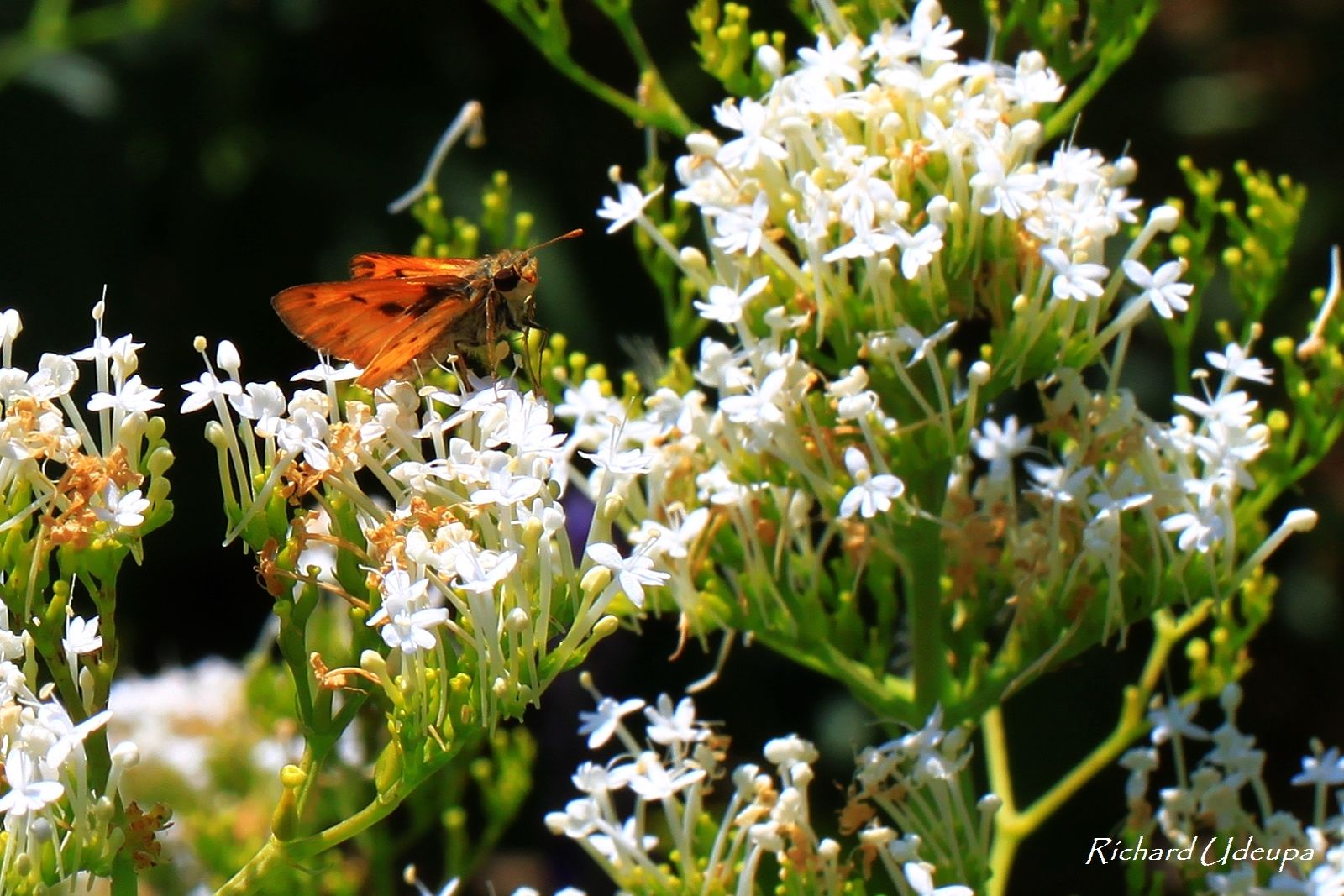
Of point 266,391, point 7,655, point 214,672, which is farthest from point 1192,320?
point 214,672

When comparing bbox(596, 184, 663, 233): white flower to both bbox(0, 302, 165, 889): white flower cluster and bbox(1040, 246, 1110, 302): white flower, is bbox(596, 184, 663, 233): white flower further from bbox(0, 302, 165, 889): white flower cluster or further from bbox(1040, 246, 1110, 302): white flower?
bbox(0, 302, 165, 889): white flower cluster

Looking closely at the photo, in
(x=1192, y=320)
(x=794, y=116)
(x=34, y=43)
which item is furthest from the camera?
(x=34, y=43)

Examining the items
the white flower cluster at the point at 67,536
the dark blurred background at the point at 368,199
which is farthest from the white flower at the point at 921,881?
the dark blurred background at the point at 368,199

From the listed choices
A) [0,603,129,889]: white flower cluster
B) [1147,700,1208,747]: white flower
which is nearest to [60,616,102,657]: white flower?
[0,603,129,889]: white flower cluster

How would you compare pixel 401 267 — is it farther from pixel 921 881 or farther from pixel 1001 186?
pixel 921 881

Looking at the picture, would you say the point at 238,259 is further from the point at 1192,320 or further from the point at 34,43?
the point at 1192,320

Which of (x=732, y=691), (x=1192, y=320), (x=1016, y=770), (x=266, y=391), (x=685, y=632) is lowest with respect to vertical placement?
(x=1016, y=770)

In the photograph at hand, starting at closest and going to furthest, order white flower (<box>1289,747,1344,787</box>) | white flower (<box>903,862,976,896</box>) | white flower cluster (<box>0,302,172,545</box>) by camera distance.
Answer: white flower cluster (<box>0,302,172,545</box>) < white flower (<box>903,862,976,896</box>) < white flower (<box>1289,747,1344,787</box>)

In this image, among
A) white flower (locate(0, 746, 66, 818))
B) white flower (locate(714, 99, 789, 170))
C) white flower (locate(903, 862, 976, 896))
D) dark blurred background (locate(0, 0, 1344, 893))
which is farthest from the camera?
dark blurred background (locate(0, 0, 1344, 893))
